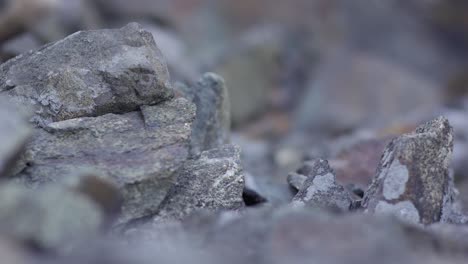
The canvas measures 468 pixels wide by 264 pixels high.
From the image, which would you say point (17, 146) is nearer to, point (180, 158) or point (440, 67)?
point (180, 158)

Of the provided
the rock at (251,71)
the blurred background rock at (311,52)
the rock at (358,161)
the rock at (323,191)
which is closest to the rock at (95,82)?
the rock at (323,191)

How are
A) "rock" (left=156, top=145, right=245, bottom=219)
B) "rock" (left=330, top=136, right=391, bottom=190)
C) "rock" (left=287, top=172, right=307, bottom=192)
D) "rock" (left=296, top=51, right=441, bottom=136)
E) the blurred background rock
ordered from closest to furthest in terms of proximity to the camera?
1. "rock" (left=156, top=145, right=245, bottom=219)
2. "rock" (left=287, top=172, right=307, bottom=192)
3. "rock" (left=330, top=136, right=391, bottom=190)
4. "rock" (left=296, top=51, right=441, bottom=136)
5. the blurred background rock

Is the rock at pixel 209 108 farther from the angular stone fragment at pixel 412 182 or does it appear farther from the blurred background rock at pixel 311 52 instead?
the blurred background rock at pixel 311 52

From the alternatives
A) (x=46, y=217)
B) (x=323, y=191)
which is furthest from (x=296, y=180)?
(x=46, y=217)

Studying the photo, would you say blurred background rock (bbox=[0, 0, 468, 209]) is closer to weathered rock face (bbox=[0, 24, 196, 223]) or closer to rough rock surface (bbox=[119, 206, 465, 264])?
weathered rock face (bbox=[0, 24, 196, 223])

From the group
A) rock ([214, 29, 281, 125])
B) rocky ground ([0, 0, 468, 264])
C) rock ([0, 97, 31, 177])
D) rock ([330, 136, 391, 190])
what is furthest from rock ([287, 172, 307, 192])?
rock ([214, 29, 281, 125])

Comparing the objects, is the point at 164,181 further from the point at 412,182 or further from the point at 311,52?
the point at 311,52
